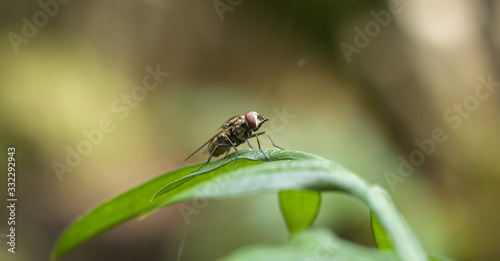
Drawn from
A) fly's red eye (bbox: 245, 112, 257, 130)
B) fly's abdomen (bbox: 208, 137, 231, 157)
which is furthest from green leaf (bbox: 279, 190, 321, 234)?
fly's abdomen (bbox: 208, 137, 231, 157)

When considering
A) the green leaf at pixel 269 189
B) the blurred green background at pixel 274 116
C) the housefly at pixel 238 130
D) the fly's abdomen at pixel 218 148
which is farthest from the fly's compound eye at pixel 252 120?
the blurred green background at pixel 274 116

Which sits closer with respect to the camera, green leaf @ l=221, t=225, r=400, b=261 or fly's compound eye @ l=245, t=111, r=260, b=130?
green leaf @ l=221, t=225, r=400, b=261

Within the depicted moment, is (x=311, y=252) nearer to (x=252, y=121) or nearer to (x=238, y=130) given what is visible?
(x=252, y=121)

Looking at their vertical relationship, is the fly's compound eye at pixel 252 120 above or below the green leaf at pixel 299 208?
above

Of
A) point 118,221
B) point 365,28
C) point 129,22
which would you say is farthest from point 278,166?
point 129,22

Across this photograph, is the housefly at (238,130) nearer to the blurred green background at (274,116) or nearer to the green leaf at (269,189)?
the green leaf at (269,189)

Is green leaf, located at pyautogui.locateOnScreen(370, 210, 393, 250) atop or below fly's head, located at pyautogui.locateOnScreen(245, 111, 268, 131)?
below

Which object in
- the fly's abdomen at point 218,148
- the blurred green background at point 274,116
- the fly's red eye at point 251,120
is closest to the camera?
the fly's red eye at point 251,120

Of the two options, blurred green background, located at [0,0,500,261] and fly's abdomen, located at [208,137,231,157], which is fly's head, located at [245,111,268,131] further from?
blurred green background, located at [0,0,500,261]
